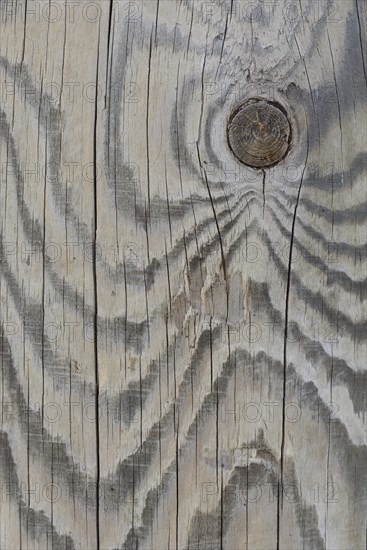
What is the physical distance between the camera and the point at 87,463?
1700mm

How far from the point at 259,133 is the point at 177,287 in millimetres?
429

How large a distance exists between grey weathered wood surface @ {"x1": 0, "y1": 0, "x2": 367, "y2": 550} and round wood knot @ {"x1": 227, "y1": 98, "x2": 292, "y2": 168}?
0.04 meters

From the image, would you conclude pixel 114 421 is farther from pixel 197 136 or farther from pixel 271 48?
pixel 271 48

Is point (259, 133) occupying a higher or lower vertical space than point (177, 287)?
higher

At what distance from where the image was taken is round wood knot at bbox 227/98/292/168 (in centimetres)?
163

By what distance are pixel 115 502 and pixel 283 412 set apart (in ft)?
1.59

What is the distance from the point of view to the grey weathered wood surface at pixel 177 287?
5.50 feet

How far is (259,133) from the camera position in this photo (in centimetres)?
163

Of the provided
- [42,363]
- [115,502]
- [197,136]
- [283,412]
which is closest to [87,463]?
[115,502]

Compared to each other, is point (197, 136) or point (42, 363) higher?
point (197, 136)

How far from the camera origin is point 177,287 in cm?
168

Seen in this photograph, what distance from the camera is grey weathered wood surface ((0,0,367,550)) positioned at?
168 cm

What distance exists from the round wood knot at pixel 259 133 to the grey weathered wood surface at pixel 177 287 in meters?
0.04

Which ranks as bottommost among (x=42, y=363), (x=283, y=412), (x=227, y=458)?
(x=227, y=458)
